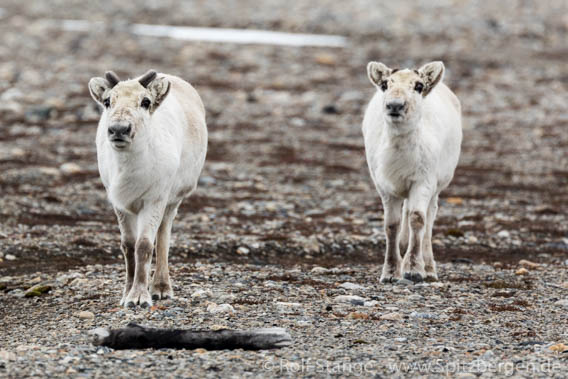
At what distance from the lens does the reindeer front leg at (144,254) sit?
10.4 metres

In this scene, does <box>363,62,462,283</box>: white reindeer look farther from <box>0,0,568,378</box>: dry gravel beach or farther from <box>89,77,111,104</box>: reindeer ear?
<box>89,77,111,104</box>: reindeer ear

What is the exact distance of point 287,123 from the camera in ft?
82.6

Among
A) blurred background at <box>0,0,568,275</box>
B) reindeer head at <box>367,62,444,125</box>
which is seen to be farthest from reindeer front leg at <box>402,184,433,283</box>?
blurred background at <box>0,0,568,275</box>

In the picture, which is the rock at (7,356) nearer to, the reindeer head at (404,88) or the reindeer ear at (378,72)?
the reindeer head at (404,88)

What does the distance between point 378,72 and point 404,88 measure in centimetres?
60

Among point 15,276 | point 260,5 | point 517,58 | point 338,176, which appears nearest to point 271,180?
point 338,176

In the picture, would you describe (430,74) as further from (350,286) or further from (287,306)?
(287,306)

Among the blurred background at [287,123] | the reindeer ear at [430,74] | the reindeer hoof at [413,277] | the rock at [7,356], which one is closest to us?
the rock at [7,356]

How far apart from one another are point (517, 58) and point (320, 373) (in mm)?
27158

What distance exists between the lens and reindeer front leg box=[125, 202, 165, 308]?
10414mm

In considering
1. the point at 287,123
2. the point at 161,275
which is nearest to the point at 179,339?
the point at 161,275

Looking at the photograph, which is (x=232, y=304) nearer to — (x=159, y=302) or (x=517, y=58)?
(x=159, y=302)

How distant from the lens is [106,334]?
29.4 feet

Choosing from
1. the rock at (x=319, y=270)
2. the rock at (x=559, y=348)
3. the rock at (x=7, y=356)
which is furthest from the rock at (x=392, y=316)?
the rock at (x=7, y=356)
